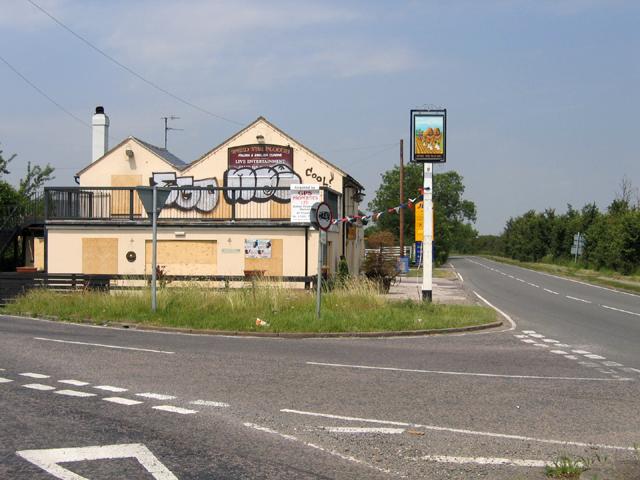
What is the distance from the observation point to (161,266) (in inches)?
1062

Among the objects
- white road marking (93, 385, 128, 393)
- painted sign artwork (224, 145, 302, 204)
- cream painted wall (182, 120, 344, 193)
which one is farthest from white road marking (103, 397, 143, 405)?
cream painted wall (182, 120, 344, 193)

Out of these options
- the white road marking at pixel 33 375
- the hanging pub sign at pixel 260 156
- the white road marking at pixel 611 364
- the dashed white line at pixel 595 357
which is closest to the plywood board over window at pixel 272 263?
the hanging pub sign at pixel 260 156

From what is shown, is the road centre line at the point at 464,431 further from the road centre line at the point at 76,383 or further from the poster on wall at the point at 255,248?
the poster on wall at the point at 255,248

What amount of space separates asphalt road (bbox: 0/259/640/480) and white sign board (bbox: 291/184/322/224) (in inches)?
441

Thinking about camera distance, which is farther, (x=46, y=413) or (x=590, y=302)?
(x=590, y=302)

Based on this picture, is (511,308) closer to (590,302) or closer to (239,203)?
(590,302)

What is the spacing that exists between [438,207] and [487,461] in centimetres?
12426

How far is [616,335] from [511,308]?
8.82m

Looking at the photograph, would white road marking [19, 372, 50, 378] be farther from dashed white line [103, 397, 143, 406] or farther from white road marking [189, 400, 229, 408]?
white road marking [189, 400, 229, 408]

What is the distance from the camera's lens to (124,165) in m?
39.3

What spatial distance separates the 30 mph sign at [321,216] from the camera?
17156mm

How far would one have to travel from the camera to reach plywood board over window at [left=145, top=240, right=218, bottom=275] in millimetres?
27719

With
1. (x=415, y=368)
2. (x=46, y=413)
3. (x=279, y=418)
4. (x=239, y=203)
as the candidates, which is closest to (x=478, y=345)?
(x=415, y=368)

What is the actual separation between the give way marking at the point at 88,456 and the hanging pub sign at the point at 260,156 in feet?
106
